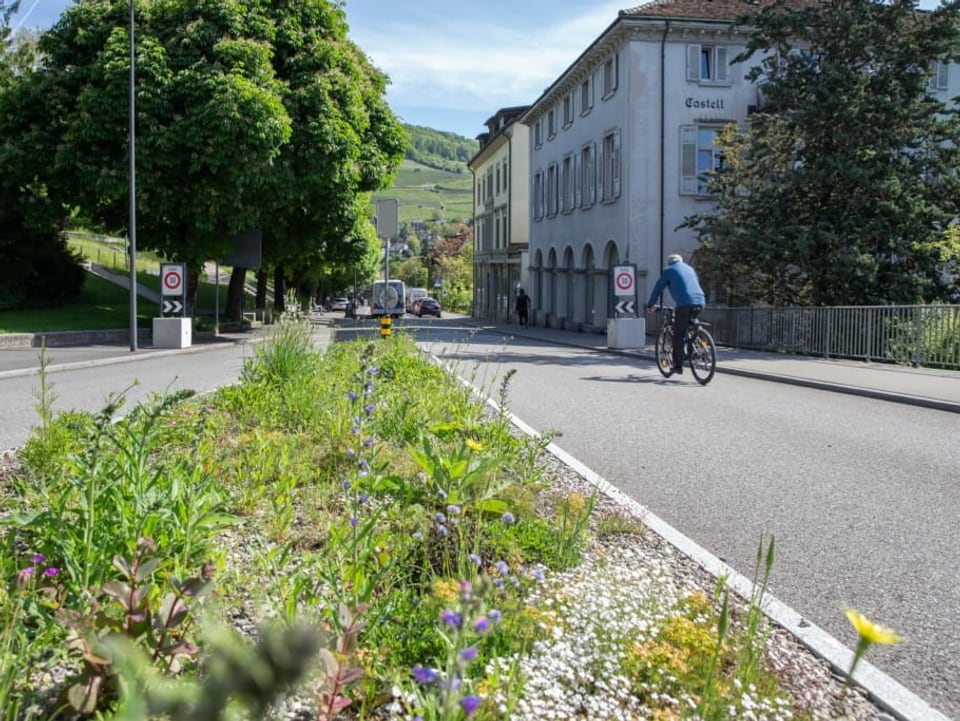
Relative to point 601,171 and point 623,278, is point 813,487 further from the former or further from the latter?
point 601,171

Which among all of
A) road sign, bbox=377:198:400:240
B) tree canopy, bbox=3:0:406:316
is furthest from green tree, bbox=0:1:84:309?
road sign, bbox=377:198:400:240

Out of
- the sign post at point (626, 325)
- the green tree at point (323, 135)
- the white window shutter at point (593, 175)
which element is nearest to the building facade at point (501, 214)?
the white window shutter at point (593, 175)

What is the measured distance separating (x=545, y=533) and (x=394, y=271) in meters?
172

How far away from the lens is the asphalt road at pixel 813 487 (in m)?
4.03

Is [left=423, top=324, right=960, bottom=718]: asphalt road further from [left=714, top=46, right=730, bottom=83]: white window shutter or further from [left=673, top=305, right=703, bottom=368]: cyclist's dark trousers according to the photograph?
[left=714, top=46, right=730, bottom=83]: white window shutter

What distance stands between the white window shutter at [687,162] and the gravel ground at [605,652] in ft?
105

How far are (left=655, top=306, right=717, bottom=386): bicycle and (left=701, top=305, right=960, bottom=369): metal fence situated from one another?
5.73m

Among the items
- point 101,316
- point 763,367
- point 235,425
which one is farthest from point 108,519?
point 101,316

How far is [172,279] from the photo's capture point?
78.6 feet

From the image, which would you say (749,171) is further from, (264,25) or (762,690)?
(762,690)

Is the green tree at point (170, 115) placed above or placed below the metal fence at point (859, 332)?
above

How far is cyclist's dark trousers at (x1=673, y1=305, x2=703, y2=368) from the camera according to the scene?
50.2 ft

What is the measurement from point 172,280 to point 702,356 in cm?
1463

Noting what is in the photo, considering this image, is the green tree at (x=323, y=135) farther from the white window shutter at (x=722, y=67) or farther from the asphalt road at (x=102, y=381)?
the white window shutter at (x=722, y=67)
